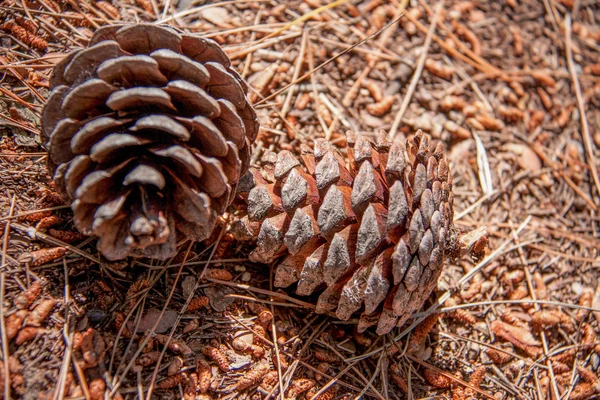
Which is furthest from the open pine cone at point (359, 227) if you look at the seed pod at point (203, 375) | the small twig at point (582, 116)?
the small twig at point (582, 116)

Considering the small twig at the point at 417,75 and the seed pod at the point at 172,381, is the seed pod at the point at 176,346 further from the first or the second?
the small twig at the point at 417,75

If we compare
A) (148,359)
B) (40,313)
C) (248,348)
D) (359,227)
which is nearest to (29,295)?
(40,313)

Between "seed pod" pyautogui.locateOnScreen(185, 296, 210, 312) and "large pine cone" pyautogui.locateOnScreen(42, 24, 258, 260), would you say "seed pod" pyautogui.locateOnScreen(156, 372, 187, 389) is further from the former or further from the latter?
"large pine cone" pyautogui.locateOnScreen(42, 24, 258, 260)

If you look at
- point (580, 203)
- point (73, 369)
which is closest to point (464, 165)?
point (580, 203)

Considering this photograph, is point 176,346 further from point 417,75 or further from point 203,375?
point 417,75

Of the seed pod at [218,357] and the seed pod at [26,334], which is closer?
the seed pod at [26,334]

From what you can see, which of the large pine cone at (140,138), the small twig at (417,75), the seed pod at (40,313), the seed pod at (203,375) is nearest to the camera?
the large pine cone at (140,138)

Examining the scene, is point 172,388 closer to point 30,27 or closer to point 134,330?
point 134,330

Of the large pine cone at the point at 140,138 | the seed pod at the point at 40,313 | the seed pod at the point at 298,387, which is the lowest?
the seed pod at the point at 298,387
